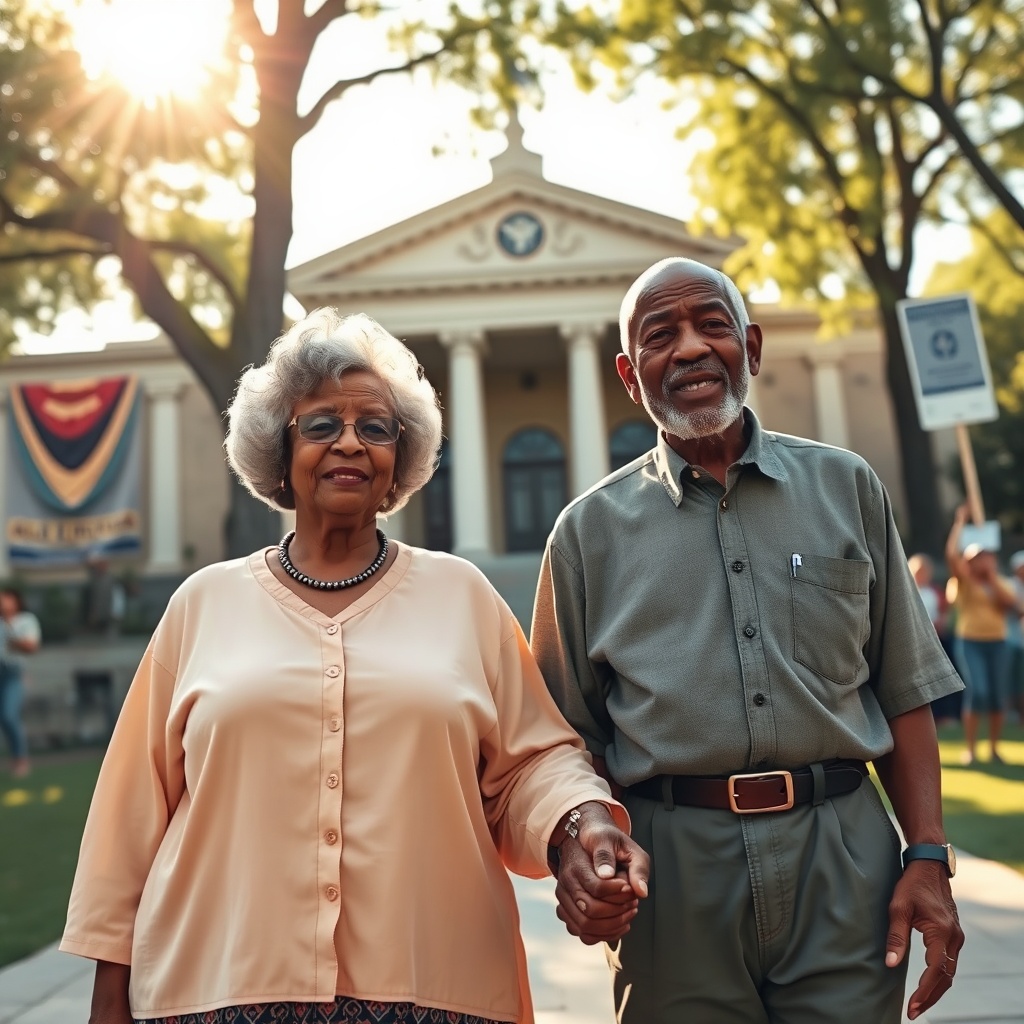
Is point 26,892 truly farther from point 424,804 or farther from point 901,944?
point 901,944

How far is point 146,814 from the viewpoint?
226 cm

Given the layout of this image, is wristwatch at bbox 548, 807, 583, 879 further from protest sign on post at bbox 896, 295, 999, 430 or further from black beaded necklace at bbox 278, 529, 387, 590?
protest sign on post at bbox 896, 295, 999, 430

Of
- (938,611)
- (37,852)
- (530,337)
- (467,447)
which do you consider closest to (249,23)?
(37,852)

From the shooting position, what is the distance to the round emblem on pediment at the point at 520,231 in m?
27.1

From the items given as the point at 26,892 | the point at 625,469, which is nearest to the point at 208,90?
the point at 26,892

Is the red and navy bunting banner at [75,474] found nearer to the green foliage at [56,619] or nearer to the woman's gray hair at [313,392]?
the green foliage at [56,619]

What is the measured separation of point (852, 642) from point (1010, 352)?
25.5 meters

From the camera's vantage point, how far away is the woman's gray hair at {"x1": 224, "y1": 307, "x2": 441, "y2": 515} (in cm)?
244

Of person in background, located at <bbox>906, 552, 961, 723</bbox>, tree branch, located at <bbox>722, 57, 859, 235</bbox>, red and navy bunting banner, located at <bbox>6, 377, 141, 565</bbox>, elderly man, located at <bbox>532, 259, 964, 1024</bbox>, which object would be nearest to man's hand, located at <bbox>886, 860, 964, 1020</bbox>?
elderly man, located at <bbox>532, 259, 964, 1024</bbox>

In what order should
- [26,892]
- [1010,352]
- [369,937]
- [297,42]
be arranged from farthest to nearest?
[1010,352]
[297,42]
[26,892]
[369,937]

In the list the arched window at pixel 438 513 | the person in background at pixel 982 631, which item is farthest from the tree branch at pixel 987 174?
the arched window at pixel 438 513

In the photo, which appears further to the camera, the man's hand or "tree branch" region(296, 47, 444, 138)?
"tree branch" region(296, 47, 444, 138)

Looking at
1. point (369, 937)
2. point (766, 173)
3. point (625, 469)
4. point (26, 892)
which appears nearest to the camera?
point (369, 937)

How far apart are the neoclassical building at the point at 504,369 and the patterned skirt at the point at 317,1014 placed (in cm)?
2239
